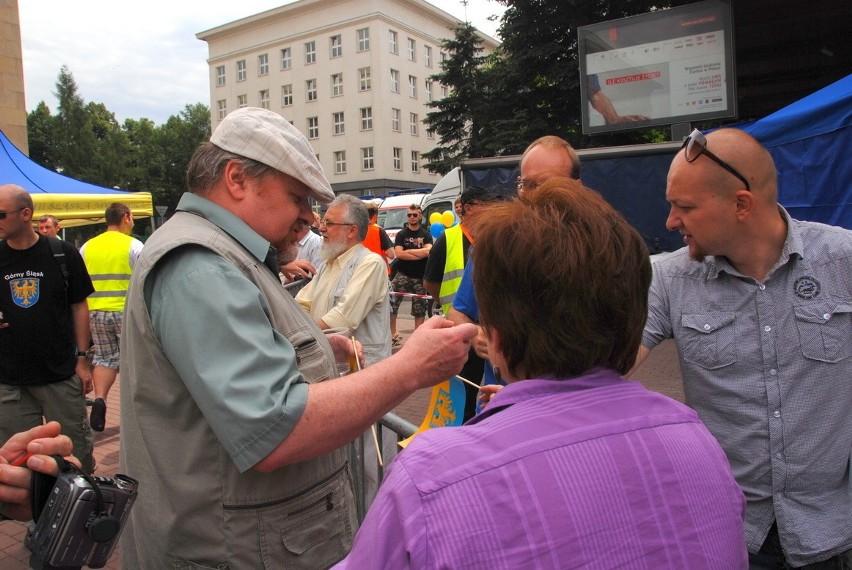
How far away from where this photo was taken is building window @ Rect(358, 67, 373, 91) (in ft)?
154

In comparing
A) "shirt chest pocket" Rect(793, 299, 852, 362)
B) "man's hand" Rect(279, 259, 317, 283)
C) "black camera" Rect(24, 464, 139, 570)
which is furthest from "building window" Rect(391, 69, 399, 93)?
"black camera" Rect(24, 464, 139, 570)

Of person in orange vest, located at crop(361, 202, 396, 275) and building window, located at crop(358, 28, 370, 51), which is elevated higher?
building window, located at crop(358, 28, 370, 51)

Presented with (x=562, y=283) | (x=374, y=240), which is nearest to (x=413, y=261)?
(x=374, y=240)

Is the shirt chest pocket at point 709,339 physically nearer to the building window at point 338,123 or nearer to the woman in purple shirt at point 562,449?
the woman in purple shirt at point 562,449


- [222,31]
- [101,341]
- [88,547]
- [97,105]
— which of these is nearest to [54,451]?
[88,547]

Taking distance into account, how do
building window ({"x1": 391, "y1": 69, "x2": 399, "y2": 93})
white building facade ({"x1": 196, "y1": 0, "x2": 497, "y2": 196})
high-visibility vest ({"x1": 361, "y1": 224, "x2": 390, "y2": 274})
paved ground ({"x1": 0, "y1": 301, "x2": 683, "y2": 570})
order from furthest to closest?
building window ({"x1": 391, "y1": 69, "x2": 399, "y2": 93}) → white building facade ({"x1": 196, "y1": 0, "x2": 497, "y2": 196}) → high-visibility vest ({"x1": 361, "y1": 224, "x2": 390, "y2": 274}) → paved ground ({"x1": 0, "y1": 301, "x2": 683, "y2": 570})

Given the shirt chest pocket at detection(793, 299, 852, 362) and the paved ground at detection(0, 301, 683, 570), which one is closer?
the shirt chest pocket at detection(793, 299, 852, 362)

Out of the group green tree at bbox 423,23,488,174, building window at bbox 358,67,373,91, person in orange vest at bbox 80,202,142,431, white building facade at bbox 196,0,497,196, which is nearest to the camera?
person in orange vest at bbox 80,202,142,431

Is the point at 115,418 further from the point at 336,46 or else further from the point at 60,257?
the point at 336,46

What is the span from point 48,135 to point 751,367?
68282 millimetres

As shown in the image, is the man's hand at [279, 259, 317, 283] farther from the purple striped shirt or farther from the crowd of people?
the purple striped shirt

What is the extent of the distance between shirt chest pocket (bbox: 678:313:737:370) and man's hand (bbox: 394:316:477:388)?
31.0 inches

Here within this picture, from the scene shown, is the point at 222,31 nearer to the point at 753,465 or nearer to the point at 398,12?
the point at 398,12

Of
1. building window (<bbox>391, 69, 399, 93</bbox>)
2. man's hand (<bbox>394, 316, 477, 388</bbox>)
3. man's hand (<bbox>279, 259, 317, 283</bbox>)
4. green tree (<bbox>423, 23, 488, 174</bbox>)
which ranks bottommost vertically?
man's hand (<bbox>394, 316, 477, 388</bbox>)
